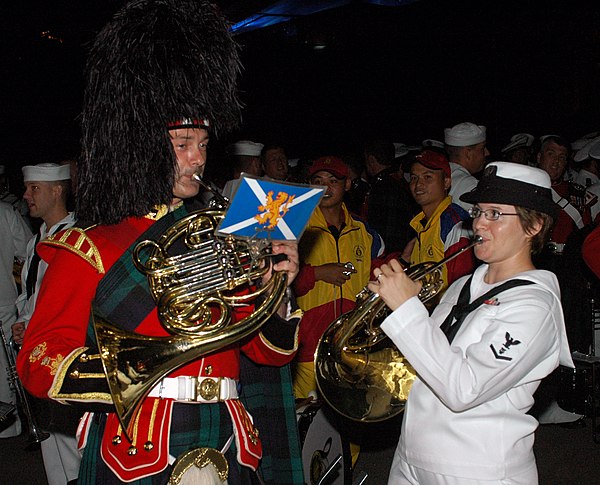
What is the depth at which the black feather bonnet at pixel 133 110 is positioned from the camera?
2617 mm

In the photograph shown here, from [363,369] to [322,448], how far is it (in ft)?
4.60

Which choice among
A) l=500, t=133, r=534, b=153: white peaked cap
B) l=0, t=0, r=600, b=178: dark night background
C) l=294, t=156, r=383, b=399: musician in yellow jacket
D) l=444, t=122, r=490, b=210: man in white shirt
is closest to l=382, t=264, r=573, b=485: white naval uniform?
l=294, t=156, r=383, b=399: musician in yellow jacket

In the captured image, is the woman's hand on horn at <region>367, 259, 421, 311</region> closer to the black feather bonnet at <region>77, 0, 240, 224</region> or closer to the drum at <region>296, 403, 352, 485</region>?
the black feather bonnet at <region>77, 0, 240, 224</region>

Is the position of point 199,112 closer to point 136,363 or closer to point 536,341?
point 136,363

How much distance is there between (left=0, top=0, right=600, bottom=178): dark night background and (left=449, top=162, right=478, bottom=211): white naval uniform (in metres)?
5.83

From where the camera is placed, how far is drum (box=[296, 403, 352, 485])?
424cm

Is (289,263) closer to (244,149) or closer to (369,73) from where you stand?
(244,149)

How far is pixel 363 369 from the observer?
10.6ft

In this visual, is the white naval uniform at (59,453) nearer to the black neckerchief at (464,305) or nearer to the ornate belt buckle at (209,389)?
the ornate belt buckle at (209,389)

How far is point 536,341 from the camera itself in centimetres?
263

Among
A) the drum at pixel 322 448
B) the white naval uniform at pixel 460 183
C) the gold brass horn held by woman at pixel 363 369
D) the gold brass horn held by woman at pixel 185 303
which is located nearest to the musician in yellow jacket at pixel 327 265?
the drum at pixel 322 448

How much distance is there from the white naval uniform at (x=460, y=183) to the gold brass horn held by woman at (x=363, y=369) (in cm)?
243

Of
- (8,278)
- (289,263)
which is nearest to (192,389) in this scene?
(289,263)

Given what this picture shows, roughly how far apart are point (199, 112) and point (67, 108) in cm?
1160
